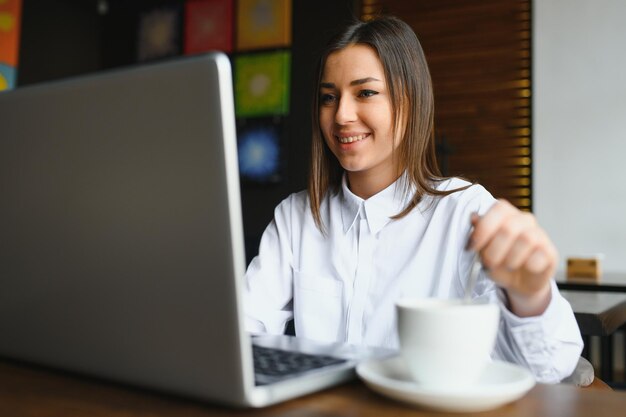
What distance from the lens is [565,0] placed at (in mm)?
3834

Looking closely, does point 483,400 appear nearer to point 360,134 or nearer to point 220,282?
point 220,282

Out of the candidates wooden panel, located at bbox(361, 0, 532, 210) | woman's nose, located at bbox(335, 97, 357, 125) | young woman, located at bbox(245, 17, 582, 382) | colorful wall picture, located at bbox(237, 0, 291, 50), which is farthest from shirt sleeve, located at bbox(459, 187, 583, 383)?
colorful wall picture, located at bbox(237, 0, 291, 50)

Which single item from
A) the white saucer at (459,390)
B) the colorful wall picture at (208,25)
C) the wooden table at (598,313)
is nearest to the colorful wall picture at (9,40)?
the colorful wall picture at (208,25)

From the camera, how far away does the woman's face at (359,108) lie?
4.25 ft

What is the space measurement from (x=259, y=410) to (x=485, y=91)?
3641 millimetres

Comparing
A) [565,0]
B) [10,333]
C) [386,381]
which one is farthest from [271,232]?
[565,0]

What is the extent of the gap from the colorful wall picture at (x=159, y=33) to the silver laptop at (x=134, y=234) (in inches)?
167

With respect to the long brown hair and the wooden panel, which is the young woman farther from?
the wooden panel

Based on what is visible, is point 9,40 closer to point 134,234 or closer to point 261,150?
point 261,150

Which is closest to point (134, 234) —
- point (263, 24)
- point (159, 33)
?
point (263, 24)

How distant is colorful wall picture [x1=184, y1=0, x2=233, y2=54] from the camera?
14.9 ft

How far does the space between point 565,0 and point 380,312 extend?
328 cm

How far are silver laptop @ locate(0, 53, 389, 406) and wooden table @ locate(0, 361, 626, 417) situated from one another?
2 centimetres

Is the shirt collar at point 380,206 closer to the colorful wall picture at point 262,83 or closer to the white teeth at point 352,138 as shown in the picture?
the white teeth at point 352,138
